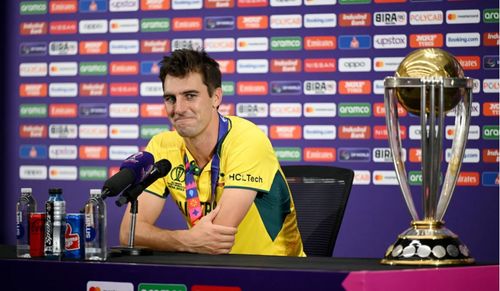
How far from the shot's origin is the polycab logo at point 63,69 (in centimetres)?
606

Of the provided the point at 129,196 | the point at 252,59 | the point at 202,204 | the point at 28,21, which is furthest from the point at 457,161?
the point at 28,21

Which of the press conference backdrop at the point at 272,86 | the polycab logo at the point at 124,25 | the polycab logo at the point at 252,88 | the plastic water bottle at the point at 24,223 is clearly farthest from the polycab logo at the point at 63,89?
the plastic water bottle at the point at 24,223

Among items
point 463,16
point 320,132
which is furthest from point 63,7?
point 463,16

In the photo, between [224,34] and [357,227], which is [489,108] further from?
[224,34]

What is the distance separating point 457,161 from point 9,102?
4276 millimetres

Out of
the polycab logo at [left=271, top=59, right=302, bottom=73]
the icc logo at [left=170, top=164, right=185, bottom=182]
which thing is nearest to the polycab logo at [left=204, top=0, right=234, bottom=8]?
the polycab logo at [left=271, top=59, right=302, bottom=73]

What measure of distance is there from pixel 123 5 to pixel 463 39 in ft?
7.11

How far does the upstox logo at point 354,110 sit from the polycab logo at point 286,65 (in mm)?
354

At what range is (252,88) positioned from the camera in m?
5.67

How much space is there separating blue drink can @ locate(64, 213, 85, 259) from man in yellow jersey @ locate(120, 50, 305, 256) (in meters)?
0.70

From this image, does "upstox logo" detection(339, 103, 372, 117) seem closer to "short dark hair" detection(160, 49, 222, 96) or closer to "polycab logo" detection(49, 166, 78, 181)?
"polycab logo" detection(49, 166, 78, 181)

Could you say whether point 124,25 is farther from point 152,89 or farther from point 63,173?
point 63,173

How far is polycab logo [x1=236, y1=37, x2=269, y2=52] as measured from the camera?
223 inches

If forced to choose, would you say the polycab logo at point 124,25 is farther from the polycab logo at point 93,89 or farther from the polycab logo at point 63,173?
the polycab logo at point 63,173
